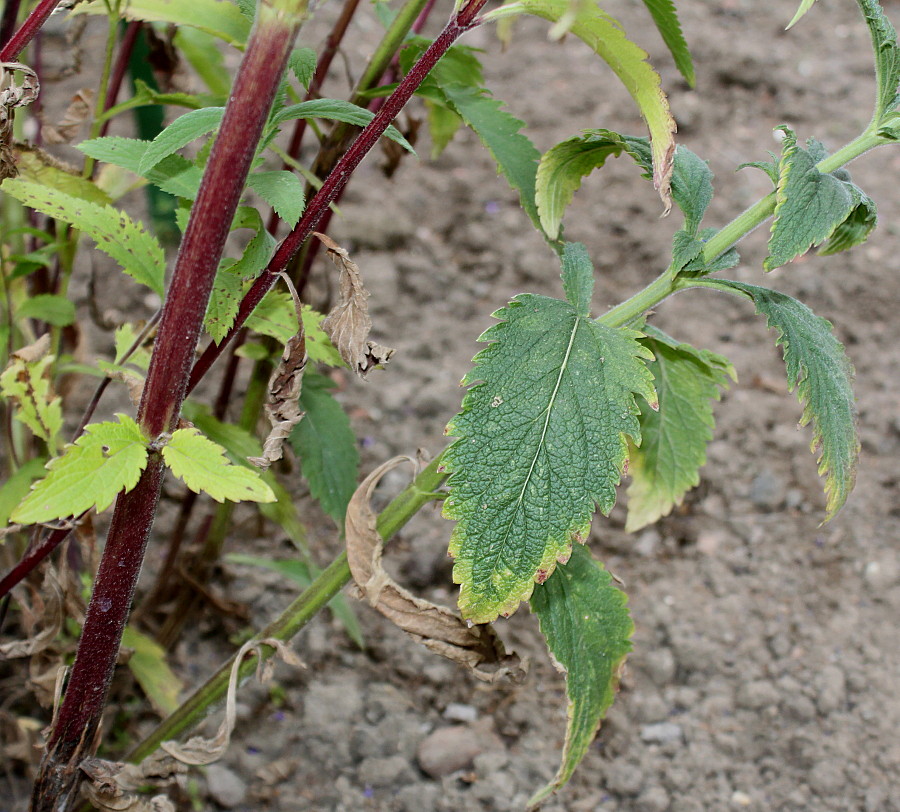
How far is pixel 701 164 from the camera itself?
0.92m

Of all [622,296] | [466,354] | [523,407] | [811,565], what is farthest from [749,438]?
[523,407]

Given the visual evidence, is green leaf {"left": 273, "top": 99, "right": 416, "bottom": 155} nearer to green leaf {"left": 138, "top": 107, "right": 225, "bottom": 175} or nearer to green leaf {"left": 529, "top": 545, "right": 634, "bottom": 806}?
green leaf {"left": 138, "top": 107, "right": 225, "bottom": 175}

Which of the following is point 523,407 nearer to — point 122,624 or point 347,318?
point 347,318

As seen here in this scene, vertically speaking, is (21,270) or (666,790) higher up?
(21,270)

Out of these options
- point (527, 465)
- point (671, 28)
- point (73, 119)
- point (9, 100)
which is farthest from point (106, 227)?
point (671, 28)

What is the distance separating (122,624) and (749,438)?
134 cm

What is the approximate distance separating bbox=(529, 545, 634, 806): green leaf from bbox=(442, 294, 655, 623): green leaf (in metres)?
0.15

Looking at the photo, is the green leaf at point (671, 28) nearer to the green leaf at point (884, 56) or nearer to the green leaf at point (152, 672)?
the green leaf at point (884, 56)

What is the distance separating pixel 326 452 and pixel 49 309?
1.33 feet

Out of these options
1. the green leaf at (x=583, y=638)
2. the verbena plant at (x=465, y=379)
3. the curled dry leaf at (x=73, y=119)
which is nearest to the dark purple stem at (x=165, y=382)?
the verbena plant at (x=465, y=379)

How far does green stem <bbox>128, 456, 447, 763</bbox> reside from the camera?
0.91 metres

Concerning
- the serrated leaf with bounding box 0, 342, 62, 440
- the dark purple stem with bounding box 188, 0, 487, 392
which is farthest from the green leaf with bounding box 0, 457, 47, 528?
the dark purple stem with bounding box 188, 0, 487, 392

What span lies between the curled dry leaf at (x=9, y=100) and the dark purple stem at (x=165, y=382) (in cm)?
26

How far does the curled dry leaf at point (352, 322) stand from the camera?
782mm
